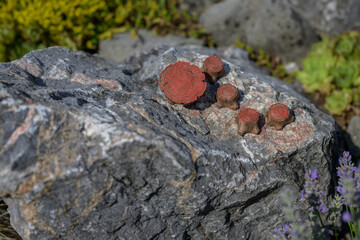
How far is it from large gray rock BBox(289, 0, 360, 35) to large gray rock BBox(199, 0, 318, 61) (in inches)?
27.5

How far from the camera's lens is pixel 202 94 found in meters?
3.81

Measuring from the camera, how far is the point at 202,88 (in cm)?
380

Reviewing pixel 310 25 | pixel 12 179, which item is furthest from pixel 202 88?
pixel 310 25

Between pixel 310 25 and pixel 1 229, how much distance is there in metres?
7.27

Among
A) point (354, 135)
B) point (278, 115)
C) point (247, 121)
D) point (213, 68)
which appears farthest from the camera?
point (354, 135)

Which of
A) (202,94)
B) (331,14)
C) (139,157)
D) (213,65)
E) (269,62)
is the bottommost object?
(269,62)

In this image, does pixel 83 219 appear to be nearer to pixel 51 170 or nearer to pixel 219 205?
pixel 51 170

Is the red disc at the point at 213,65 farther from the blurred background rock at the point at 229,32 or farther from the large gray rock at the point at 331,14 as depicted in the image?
the large gray rock at the point at 331,14

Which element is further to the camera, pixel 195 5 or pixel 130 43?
pixel 195 5

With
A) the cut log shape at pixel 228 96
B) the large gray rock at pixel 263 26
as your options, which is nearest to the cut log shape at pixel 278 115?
the cut log shape at pixel 228 96

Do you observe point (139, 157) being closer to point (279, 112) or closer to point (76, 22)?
point (279, 112)

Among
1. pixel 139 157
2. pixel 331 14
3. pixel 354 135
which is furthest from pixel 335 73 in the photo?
pixel 139 157

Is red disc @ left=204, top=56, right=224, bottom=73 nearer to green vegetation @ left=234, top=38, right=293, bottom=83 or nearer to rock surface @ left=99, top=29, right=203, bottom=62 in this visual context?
rock surface @ left=99, top=29, right=203, bottom=62

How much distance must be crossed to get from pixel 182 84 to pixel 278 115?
121 cm
